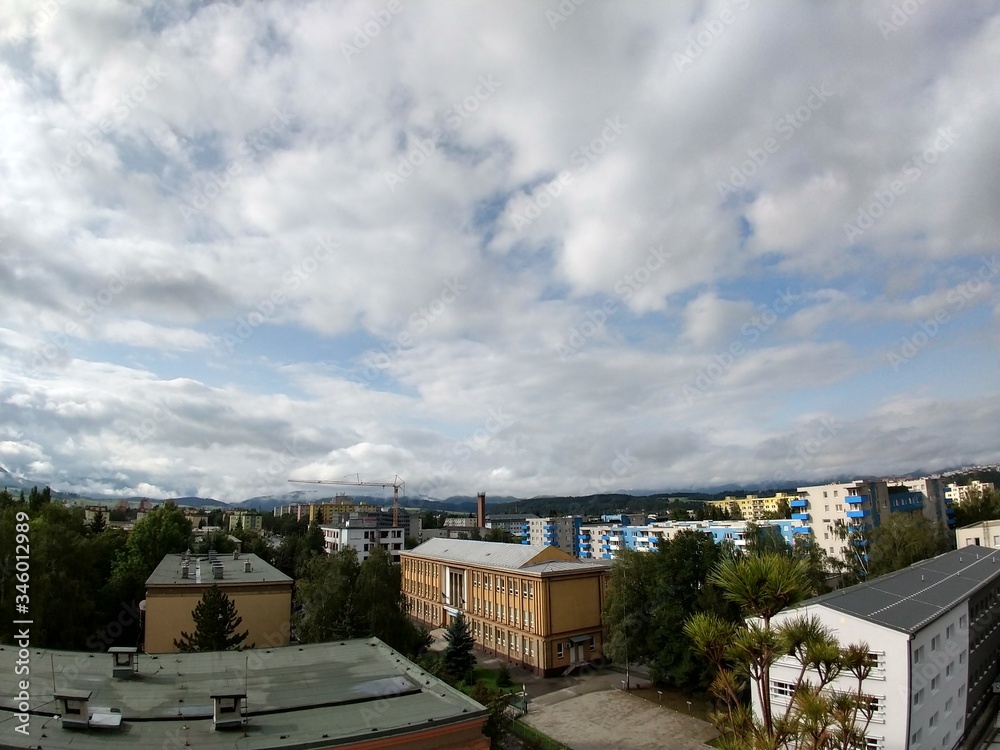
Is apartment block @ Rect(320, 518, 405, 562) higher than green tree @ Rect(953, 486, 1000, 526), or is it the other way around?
green tree @ Rect(953, 486, 1000, 526)

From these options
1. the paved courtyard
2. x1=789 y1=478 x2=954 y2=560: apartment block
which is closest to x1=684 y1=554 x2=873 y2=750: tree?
the paved courtyard

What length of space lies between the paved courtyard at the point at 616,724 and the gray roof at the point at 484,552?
36.4 ft

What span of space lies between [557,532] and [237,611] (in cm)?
10681

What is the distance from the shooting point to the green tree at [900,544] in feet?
152

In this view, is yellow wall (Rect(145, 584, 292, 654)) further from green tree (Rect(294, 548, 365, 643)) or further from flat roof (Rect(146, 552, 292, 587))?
green tree (Rect(294, 548, 365, 643))

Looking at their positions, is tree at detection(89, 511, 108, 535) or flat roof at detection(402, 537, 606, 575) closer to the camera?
flat roof at detection(402, 537, 606, 575)

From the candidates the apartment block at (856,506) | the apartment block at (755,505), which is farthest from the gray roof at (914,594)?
the apartment block at (755,505)

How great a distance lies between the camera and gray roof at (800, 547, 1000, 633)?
19.9 metres

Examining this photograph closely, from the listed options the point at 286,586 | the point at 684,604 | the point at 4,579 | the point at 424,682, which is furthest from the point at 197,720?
the point at 684,604

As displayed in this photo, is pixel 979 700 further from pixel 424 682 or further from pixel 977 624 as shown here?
A: pixel 424 682

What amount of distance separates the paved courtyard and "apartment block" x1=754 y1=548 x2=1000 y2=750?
152 inches

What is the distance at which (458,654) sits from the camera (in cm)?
3400

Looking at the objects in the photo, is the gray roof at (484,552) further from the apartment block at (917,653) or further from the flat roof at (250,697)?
the flat roof at (250,697)

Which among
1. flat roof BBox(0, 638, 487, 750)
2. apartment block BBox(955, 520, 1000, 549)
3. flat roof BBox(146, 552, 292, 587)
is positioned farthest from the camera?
apartment block BBox(955, 520, 1000, 549)
